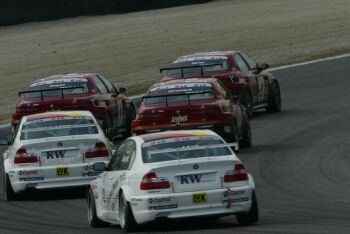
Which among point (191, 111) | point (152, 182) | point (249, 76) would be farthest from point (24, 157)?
point (249, 76)

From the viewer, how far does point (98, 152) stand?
19750mm

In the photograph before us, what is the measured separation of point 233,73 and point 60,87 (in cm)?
448

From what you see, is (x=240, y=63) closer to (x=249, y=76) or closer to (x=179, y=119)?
(x=249, y=76)

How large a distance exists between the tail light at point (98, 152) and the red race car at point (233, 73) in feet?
30.7

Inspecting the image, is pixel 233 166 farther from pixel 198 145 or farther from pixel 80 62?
pixel 80 62

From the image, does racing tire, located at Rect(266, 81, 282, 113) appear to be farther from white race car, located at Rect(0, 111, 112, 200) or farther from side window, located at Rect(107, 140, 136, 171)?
side window, located at Rect(107, 140, 136, 171)

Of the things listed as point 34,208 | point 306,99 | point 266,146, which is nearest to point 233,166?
point 34,208

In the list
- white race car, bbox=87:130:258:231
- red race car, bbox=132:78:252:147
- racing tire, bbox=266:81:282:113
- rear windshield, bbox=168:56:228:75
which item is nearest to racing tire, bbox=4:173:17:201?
red race car, bbox=132:78:252:147

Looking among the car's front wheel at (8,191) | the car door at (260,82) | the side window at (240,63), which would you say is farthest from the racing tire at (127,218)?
the car door at (260,82)

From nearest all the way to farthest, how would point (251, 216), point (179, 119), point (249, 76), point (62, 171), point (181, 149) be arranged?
point (251, 216)
point (181, 149)
point (62, 171)
point (179, 119)
point (249, 76)

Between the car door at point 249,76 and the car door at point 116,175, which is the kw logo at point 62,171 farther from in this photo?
the car door at point 249,76

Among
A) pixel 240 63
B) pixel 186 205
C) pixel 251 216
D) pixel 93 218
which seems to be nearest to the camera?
pixel 186 205

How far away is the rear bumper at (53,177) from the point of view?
19562 mm

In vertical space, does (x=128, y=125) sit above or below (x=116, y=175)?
below
